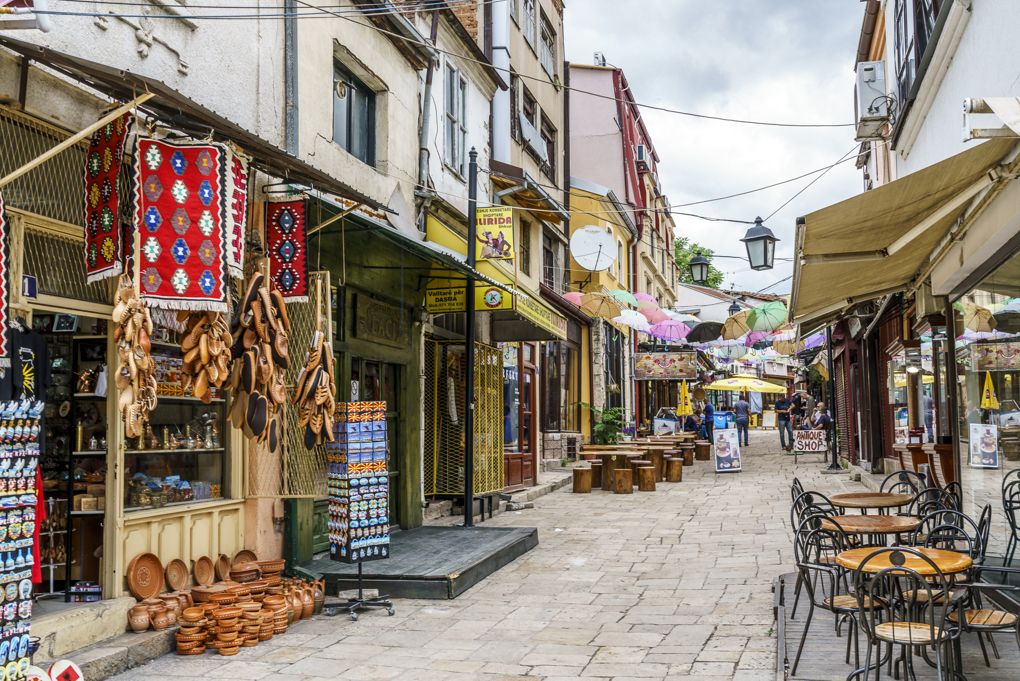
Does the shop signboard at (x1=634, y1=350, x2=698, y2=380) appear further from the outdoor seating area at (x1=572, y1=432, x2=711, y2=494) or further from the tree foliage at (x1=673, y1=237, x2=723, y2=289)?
the tree foliage at (x1=673, y1=237, x2=723, y2=289)

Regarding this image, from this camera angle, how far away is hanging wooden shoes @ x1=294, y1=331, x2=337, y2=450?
7.64 m

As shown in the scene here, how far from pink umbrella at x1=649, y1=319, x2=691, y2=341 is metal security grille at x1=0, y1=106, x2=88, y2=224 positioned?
19.1 m

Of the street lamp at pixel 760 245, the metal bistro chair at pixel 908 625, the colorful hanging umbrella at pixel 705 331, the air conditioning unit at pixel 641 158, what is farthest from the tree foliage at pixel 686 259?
the metal bistro chair at pixel 908 625

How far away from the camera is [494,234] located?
13.4 metres

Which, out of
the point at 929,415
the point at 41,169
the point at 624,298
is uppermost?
the point at 624,298

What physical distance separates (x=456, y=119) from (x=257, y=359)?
8611mm

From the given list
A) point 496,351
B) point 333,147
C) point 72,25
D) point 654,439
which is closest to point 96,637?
point 72,25

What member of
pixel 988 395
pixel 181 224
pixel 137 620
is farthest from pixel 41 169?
pixel 988 395

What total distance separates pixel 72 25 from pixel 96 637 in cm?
412

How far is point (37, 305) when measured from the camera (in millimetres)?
6281

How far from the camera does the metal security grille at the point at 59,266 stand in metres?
6.31

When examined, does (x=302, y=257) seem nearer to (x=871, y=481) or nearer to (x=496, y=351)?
(x=496, y=351)

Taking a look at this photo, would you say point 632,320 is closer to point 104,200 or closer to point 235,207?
point 235,207

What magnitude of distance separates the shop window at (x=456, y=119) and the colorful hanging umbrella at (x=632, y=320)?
28.5 ft
